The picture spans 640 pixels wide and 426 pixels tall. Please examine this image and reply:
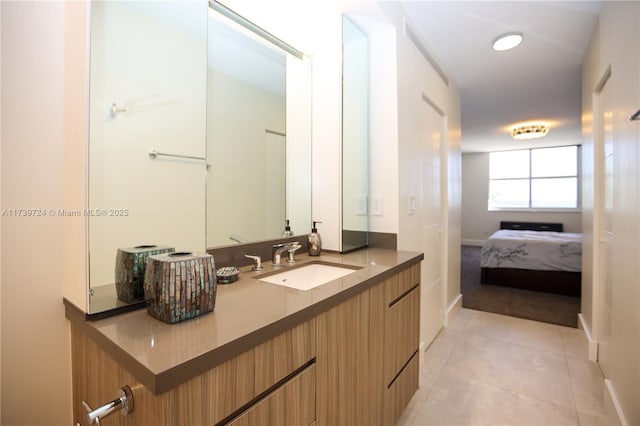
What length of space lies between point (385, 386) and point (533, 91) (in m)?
3.54

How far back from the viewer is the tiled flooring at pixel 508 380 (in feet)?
5.44

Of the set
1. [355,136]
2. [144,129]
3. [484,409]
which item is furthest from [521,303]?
[144,129]

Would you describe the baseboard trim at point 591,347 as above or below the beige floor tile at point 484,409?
above

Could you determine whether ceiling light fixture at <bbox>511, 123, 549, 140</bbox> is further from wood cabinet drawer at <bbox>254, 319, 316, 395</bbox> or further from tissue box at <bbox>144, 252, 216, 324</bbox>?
tissue box at <bbox>144, 252, 216, 324</bbox>

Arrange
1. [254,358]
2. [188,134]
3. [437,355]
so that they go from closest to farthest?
[254,358]
[188,134]
[437,355]

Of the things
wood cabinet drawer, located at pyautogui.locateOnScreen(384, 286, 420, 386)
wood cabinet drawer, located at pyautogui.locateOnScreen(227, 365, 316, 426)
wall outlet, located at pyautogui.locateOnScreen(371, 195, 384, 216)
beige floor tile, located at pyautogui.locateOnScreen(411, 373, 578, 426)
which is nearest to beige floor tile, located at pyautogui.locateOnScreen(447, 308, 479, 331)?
beige floor tile, located at pyautogui.locateOnScreen(411, 373, 578, 426)

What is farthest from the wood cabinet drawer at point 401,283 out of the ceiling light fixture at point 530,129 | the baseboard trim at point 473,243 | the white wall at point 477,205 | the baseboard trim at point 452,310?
the baseboard trim at point 473,243

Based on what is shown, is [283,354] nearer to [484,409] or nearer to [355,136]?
[355,136]

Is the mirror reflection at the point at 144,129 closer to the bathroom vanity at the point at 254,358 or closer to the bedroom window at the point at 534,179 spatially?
the bathroom vanity at the point at 254,358

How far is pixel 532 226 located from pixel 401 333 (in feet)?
23.1

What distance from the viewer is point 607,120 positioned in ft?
6.17

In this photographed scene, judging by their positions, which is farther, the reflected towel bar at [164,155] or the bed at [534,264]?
the bed at [534,264]

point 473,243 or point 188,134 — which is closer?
point 188,134

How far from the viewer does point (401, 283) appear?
1453 mm
